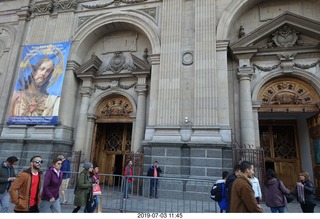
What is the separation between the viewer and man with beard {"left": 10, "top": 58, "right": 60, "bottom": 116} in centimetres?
1162

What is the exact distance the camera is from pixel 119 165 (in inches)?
526

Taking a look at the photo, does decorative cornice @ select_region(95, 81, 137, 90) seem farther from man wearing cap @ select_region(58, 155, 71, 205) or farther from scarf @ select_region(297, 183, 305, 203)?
scarf @ select_region(297, 183, 305, 203)

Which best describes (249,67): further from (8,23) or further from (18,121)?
(8,23)

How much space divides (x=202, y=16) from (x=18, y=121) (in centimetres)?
1121

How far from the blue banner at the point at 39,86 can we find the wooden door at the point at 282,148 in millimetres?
11342

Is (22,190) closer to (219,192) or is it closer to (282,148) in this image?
(219,192)

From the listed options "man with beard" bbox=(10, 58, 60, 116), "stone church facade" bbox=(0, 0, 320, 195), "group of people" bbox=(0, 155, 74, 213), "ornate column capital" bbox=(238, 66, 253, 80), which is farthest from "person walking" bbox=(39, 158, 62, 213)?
"ornate column capital" bbox=(238, 66, 253, 80)

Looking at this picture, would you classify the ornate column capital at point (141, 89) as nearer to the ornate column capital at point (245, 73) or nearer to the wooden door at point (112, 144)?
the wooden door at point (112, 144)

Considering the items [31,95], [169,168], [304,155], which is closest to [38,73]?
[31,95]

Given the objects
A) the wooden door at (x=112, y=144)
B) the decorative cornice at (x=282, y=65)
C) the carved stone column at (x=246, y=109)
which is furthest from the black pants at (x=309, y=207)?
the wooden door at (x=112, y=144)

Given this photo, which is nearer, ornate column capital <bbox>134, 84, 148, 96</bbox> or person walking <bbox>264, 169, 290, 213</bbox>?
person walking <bbox>264, 169, 290, 213</bbox>

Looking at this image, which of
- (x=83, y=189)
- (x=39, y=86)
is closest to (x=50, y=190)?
(x=83, y=189)

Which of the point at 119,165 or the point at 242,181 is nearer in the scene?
the point at 242,181

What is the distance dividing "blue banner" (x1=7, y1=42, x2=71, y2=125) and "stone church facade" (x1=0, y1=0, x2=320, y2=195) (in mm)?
450
